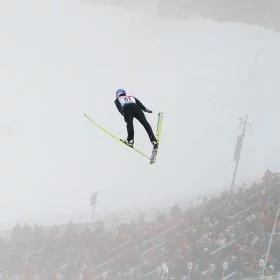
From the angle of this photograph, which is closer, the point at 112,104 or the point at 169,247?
the point at 169,247

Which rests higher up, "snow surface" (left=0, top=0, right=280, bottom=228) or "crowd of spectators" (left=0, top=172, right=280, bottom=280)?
"snow surface" (left=0, top=0, right=280, bottom=228)

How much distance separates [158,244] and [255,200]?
8.19ft

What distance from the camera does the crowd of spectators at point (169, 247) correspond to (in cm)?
1220

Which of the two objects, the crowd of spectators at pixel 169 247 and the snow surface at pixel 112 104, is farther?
the snow surface at pixel 112 104

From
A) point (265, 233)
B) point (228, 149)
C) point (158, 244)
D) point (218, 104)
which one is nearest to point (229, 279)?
point (265, 233)

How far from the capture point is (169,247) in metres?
13.5

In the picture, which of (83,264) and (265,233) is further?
(83,264)

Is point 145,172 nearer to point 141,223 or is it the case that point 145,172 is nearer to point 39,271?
point 141,223

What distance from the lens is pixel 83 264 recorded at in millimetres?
14008

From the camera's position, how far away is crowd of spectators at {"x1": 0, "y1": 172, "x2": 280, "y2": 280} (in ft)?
40.0

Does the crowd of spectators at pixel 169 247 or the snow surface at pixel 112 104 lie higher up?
the snow surface at pixel 112 104

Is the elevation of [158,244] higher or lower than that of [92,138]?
lower

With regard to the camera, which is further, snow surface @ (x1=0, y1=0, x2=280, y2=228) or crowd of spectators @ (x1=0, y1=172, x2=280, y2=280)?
snow surface @ (x1=0, y1=0, x2=280, y2=228)

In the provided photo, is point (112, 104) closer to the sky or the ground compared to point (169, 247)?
closer to the sky
